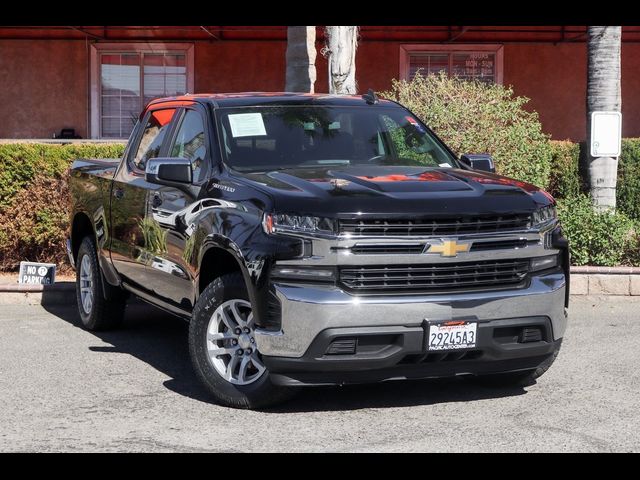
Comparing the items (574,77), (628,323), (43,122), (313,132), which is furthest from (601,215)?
(43,122)

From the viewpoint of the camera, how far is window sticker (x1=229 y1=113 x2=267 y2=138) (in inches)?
301

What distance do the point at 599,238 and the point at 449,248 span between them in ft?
19.9

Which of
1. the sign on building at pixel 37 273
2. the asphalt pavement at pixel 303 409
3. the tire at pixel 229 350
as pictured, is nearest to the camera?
the asphalt pavement at pixel 303 409

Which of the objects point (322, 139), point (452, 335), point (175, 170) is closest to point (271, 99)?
point (322, 139)

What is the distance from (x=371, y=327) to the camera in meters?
6.24

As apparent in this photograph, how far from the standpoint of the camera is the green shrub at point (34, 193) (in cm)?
1241

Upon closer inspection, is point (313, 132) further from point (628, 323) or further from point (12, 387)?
point (628, 323)

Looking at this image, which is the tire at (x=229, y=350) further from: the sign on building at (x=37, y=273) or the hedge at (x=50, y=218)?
the hedge at (x=50, y=218)

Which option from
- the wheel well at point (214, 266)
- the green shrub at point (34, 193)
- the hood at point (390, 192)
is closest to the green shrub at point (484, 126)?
the green shrub at point (34, 193)

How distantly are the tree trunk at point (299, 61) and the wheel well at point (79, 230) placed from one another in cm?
542

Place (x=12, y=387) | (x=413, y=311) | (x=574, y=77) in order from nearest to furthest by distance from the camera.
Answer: (x=413, y=311) < (x=12, y=387) < (x=574, y=77)

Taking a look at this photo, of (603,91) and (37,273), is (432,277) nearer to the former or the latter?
(37,273)

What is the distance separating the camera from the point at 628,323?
9.95 meters
